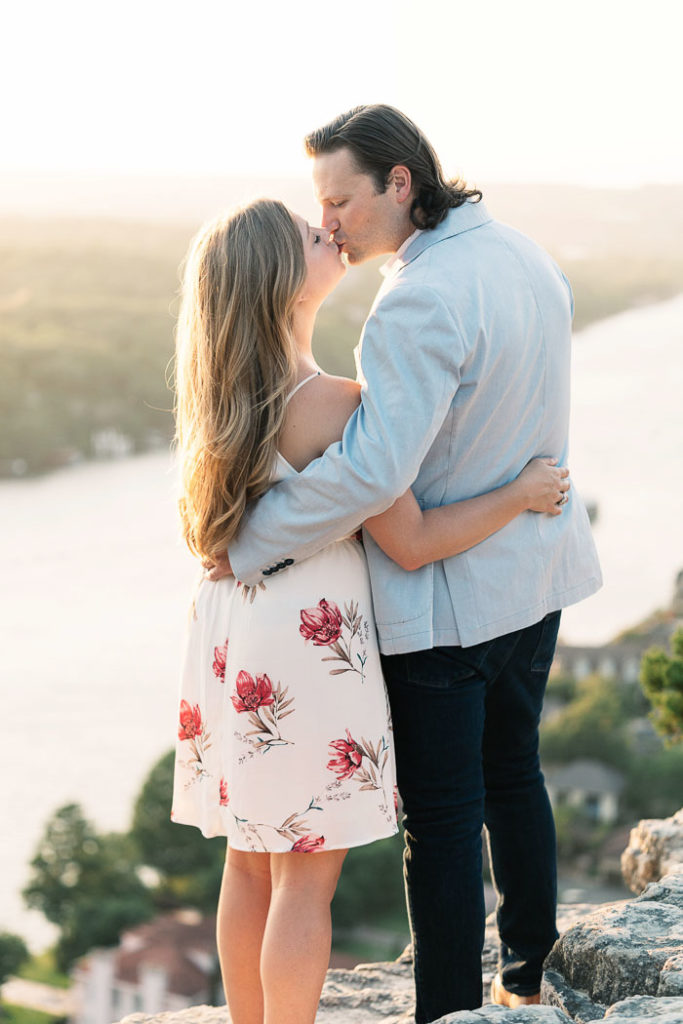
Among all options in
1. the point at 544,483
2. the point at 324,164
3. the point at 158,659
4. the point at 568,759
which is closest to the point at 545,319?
the point at 544,483

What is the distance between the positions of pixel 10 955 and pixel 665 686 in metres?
13.0

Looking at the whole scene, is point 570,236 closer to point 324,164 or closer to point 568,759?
point 568,759

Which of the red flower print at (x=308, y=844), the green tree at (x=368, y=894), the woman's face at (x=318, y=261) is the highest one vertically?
the woman's face at (x=318, y=261)

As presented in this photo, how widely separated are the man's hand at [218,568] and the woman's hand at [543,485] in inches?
13.4

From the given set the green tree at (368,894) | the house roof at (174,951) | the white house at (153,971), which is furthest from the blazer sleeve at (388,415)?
the green tree at (368,894)

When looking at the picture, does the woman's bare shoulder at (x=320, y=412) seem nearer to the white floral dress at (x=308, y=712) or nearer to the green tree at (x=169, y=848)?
the white floral dress at (x=308, y=712)

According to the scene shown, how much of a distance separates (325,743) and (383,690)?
9cm

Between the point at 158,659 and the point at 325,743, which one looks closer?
the point at 325,743

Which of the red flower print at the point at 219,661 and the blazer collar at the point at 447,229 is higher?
the blazer collar at the point at 447,229

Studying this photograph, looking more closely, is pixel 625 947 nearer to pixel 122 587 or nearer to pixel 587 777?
pixel 587 777

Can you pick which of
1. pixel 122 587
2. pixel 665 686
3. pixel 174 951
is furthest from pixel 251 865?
pixel 122 587

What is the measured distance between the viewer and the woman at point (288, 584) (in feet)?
3.79

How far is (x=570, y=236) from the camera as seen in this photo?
13234 mm

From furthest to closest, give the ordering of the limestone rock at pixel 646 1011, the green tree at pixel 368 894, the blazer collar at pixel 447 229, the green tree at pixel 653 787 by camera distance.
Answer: the green tree at pixel 653 787
the green tree at pixel 368 894
the blazer collar at pixel 447 229
the limestone rock at pixel 646 1011
